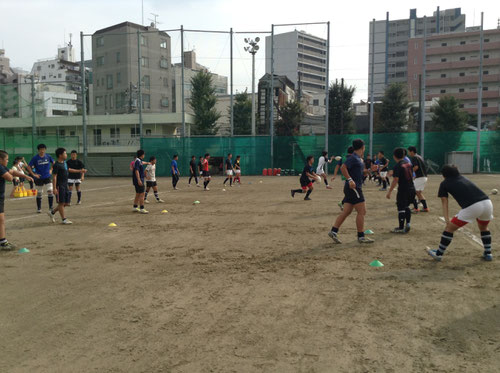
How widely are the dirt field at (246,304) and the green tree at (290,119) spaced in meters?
42.7

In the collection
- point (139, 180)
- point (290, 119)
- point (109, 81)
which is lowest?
point (139, 180)

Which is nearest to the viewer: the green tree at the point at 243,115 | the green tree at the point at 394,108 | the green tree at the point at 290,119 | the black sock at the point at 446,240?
the black sock at the point at 446,240

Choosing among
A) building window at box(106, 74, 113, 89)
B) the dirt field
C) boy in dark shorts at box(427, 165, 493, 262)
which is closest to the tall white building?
building window at box(106, 74, 113, 89)

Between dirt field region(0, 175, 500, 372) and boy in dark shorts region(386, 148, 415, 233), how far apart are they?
378mm

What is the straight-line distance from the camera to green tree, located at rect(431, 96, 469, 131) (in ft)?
159

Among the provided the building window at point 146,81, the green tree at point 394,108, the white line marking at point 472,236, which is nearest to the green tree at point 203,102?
the building window at point 146,81

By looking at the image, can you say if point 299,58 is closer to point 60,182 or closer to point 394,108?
point 394,108

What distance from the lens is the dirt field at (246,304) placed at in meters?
3.45

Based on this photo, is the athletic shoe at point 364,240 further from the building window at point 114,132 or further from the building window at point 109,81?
the building window at point 109,81

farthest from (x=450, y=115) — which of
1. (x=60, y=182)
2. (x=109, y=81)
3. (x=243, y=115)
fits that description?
(x=109, y=81)

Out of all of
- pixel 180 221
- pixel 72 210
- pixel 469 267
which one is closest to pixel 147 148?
pixel 72 210

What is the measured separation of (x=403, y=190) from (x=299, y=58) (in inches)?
3876

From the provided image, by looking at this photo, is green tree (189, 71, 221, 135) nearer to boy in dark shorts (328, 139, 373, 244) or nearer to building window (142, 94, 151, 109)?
building window (142, 94, 151, 109)

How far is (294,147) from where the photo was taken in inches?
1404
